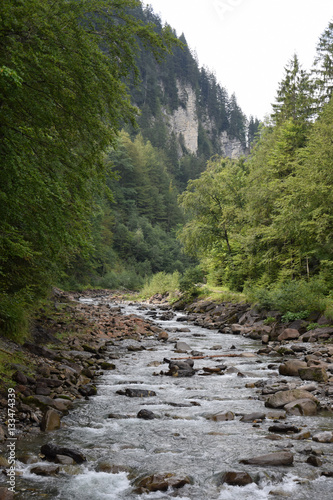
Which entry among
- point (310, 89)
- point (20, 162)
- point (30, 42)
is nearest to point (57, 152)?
point (20, 162)

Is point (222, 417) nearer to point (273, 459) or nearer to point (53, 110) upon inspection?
point (273, 459)

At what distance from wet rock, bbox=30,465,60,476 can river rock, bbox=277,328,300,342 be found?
1020 centimetres

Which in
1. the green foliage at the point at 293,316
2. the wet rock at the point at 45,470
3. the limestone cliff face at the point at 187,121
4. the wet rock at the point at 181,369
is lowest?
the wet rock at the point at 181,369

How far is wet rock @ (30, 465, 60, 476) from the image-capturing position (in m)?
3.80

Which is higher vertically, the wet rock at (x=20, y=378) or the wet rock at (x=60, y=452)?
the wet rock at (x=20, y=378)

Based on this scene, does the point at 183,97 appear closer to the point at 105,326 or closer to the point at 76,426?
the point at 105,326

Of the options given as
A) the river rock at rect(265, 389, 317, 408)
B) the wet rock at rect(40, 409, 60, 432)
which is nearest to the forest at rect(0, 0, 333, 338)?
the wet rock at rect(40, 409, 60, 432)

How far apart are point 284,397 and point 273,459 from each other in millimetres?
2288

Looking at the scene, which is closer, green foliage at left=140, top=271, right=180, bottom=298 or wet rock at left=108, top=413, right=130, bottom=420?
wet rock at left=108, top=413, right=130, bottom=420

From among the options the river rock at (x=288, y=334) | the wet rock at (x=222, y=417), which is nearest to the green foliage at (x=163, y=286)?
the river rock at (x=288, y=334)

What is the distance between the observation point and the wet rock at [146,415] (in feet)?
18.7

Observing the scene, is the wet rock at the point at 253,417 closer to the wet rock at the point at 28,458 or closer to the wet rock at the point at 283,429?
the wet rock at the point at 283,429

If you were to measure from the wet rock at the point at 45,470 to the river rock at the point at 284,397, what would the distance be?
12.0 ft

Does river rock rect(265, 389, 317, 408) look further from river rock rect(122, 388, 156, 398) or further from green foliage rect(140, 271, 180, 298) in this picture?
green foliage rect(140, 271, 180, 298)
